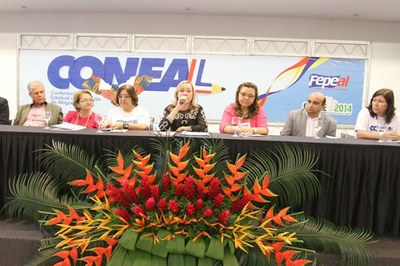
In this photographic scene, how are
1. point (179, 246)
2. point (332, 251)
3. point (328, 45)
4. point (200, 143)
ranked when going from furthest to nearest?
point (328, 45) → point (200, 143) → point (332, 251) → point (179, 246)

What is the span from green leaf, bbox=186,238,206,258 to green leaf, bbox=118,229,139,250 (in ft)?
0.50

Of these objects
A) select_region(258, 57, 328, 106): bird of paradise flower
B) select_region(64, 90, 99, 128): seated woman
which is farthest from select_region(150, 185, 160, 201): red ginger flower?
select_region(258, 57, 328, 106): bird of paradise flower

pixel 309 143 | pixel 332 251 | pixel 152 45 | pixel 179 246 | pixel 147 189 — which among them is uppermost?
pixel 152 45

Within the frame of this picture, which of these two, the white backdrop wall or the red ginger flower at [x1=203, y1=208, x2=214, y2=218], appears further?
the white backdrop wall

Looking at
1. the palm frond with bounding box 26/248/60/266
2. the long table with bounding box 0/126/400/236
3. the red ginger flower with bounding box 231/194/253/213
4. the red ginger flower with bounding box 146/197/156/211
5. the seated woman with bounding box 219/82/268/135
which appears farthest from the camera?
the seated woman with bounding box 219/82/268/135

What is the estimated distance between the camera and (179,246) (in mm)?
984

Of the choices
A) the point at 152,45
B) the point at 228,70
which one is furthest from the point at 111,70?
the point at 228,70

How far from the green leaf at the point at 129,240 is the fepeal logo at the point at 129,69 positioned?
4610 millimetres

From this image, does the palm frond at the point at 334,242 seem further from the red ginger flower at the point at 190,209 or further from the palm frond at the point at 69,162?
the palm frond at the point at 69,162

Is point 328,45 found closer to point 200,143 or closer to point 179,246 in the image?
point 200,143

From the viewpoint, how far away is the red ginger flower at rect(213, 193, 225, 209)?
3.25ft

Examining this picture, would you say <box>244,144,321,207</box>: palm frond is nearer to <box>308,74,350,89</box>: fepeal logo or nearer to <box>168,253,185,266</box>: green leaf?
<box>168,253,185,266</box>: green leaf

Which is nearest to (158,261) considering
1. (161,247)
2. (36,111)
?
(161,247)

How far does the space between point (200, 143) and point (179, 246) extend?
0.67 metres
